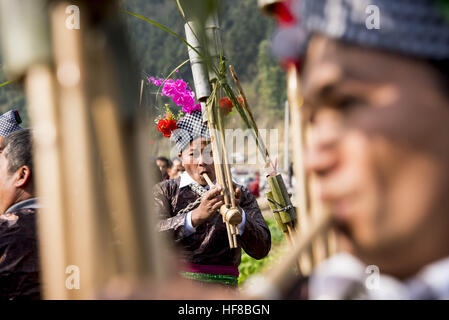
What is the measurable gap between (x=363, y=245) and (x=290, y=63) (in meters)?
0.30

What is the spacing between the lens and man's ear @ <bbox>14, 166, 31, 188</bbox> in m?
2.18

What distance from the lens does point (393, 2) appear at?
662 mm

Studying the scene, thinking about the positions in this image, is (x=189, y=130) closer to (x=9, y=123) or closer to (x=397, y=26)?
(x=9, y=123)

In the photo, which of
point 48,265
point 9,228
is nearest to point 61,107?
point 48,265

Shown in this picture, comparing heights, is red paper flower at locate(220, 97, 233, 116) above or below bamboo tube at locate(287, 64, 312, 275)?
above

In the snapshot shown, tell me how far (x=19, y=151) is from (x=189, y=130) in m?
1.29

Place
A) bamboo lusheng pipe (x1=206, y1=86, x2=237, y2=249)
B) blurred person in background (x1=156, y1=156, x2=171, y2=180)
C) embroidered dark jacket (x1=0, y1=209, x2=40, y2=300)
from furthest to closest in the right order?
1. blurred person in background (x1=156, y1=156, x2=171, y2=180)
2. bamboo lusheng pipe (x1=206, y1=86, x2=237, y2=249)
3. embroidered dark jacket (x1=0, y1=209, x2=40, y2=300)

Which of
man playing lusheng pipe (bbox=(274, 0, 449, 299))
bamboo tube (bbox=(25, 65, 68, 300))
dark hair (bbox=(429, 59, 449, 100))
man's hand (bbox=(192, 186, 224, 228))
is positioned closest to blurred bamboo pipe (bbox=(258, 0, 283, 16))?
man playing lusheng pipe (bbox=(274, 0, 449, 299))

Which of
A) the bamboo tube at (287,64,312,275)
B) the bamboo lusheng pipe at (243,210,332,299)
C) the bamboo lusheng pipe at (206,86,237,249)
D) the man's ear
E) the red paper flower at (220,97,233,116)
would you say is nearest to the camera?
the bamboo lusheng pipe at (243,210,332,299)

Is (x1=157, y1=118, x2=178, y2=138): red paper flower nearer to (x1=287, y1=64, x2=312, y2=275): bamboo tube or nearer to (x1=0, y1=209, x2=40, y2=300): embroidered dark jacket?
(x1=0, y1=209, x2=40, y2=300): embroidered dark jacket

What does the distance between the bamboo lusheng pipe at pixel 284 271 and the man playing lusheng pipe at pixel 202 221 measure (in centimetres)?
189

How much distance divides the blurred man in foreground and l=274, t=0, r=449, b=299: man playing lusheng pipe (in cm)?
167

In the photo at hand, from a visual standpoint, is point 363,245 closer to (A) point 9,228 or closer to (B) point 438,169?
(B) point 438,169
